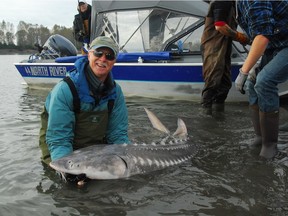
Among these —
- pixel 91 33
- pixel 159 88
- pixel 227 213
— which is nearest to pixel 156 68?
pixel 159 88

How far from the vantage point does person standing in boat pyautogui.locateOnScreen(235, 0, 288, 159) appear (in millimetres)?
3021

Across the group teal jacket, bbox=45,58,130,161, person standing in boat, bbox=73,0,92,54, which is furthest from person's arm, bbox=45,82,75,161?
person standing in boat, bbox=73,0,92,54

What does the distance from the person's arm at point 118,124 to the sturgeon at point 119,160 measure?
0.29 metres

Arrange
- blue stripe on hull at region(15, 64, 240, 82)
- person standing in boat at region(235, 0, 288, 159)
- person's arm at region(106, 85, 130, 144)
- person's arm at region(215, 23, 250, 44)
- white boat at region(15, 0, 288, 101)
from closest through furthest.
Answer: person standing in boat at region(235, 0, 288, 159) → person's arm at region(106, 85, 130, 144) → person's arm at region(215, 23, 250, 44) → blue stripe on hull at region(15, 64, 240, 82) → white boat at region(15, 0, 288, 101)

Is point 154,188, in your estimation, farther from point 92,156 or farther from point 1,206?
point 1,206

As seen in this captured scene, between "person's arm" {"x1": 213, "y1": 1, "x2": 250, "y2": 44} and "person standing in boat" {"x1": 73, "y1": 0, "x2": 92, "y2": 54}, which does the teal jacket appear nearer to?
"person's arm" {"x1": 213, "y1": 1, "x2": 250, "y2": 44}

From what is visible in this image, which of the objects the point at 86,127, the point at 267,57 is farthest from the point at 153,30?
the point at 86,127

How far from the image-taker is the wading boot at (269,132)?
3.34 m

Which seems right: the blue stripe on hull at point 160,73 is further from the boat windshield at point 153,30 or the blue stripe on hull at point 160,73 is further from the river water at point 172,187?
the river water at point 172,187

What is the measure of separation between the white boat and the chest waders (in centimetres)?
370

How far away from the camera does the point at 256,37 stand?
308cm

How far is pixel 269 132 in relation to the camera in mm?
3410

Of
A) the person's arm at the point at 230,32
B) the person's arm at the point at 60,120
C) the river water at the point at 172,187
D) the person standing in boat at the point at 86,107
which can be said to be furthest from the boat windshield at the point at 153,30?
the person's arm at the point at 60,120

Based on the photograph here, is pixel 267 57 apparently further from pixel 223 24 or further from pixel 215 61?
pixel 215 61
